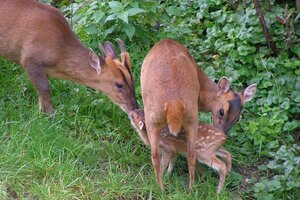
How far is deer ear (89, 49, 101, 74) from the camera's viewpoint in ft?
24.4

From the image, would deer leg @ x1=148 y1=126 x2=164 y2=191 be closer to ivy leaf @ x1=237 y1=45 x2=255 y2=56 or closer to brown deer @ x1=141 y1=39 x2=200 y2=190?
brown deer @ x1=141 y1=39 x2=200 y2=190

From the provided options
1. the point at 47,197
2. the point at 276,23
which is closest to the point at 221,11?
the point at 276,23

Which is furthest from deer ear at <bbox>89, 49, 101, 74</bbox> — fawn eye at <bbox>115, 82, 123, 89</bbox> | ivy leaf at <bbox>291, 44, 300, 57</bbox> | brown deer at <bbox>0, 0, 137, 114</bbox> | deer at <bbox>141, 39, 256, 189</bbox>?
ivy leaf at <bbox>291, 44, 300, 57</bbox>

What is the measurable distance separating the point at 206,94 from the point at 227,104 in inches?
9.4

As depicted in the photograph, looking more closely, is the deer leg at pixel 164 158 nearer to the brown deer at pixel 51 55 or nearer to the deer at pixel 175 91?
the deer at pixel 175 91

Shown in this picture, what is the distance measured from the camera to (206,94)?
714cm

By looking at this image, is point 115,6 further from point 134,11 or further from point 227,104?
point 227,104

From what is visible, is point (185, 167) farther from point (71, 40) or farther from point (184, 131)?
point (71, 40)

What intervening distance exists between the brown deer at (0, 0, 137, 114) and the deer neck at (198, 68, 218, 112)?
0.66 m

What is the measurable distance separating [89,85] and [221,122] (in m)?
1.46

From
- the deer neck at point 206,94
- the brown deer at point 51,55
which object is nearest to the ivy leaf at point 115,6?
the brown deer at point 51,55

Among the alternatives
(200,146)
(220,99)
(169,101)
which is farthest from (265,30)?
(169,101)

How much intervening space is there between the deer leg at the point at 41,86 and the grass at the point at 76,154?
10cm

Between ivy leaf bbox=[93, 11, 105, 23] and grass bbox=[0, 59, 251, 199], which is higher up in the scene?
ivy leaf bbox=[93, 11, 105, 23]
